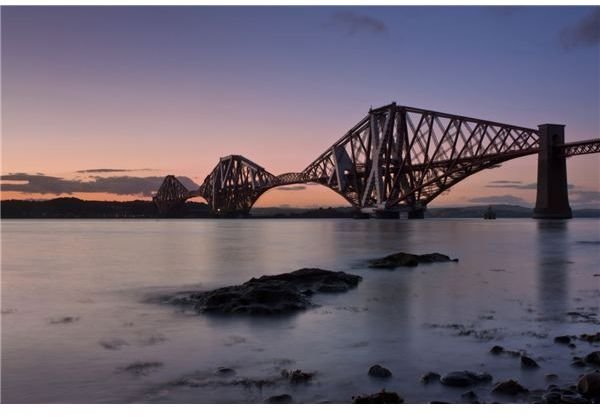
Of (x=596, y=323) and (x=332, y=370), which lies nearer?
(x=332, y=370)

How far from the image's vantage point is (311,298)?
14.0m

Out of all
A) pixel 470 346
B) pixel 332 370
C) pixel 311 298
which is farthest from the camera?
pixel 311 298

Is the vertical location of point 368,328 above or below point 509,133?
below

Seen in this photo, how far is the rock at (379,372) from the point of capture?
7.44 m

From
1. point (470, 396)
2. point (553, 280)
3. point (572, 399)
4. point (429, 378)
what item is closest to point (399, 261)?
point (553, 280)

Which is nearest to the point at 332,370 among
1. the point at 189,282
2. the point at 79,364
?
the point at 79,364

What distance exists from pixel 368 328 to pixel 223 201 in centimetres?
14295

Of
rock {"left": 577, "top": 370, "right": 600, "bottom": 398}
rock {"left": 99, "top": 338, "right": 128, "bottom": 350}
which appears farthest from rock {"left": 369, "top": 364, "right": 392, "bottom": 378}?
rock {"left": 99, "top": 338, "right": 128, "bottom": 350}

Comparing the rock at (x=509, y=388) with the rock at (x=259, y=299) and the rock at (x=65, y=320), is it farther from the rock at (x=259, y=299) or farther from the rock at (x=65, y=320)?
the rock at (x=65, y=320)

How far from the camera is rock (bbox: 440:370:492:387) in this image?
691 centimetres

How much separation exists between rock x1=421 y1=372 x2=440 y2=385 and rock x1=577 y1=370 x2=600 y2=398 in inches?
62.5

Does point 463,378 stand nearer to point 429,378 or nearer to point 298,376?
point 429,378

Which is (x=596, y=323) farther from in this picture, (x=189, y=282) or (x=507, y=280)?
(x=189, y=282)

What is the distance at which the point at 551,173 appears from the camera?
73375 mm
